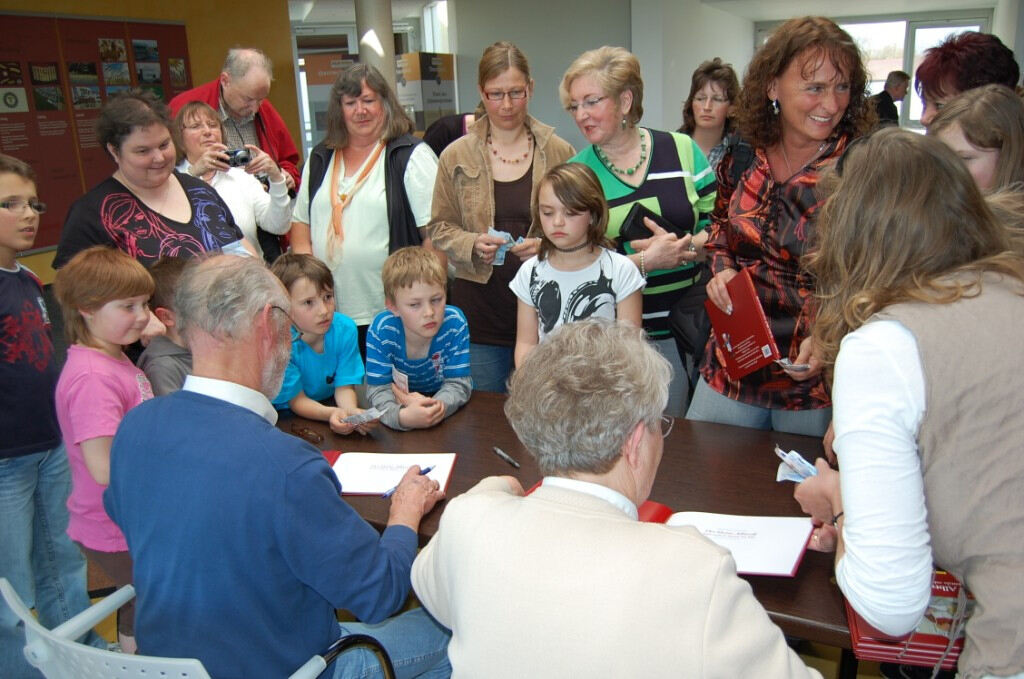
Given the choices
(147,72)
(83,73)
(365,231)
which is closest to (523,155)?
(365,231)

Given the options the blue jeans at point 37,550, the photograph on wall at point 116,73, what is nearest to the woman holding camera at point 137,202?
Result: the blue jeans at point 37,550

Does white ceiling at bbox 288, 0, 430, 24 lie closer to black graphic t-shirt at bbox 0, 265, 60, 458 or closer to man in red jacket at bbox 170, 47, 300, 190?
man in red jacket at bbox 170, 47, 300, 190

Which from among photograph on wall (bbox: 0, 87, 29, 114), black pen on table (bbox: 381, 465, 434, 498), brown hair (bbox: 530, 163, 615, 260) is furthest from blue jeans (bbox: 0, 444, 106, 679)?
photograph on wall (bbox: 0, 87, 29, 114)

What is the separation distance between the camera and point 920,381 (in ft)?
3.80

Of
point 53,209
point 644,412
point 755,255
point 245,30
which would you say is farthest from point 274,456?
point 245,30

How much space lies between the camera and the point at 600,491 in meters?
1.20

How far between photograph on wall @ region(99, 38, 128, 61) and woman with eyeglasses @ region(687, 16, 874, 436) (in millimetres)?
6857

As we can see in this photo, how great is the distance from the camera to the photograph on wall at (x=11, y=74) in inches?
242

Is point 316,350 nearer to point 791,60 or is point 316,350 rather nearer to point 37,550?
point 37,550

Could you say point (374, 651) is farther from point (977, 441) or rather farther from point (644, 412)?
point (977, 441)

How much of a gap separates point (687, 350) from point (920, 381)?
4.93ft

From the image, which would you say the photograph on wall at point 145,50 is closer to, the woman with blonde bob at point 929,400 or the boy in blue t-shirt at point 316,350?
the boy in blue t-shirt at point 316,350

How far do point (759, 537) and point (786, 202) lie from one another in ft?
3.36

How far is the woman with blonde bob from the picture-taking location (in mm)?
1152
